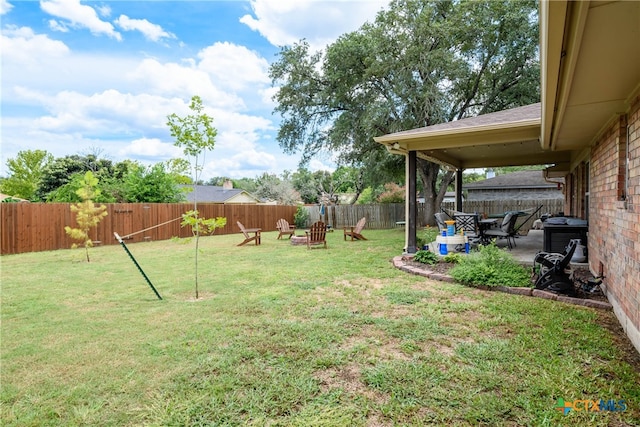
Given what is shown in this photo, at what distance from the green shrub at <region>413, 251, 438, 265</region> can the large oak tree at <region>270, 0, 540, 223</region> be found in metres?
8.00

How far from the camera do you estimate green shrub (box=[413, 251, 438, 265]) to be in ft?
21.5

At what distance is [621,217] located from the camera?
341 centimetres

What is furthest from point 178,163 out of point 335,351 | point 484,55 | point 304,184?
point 304,184

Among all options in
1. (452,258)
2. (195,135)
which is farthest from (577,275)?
(195,135)

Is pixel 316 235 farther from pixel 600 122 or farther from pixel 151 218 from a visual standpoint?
pixel 151 218

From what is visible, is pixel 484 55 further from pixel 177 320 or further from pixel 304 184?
pixel 304 184

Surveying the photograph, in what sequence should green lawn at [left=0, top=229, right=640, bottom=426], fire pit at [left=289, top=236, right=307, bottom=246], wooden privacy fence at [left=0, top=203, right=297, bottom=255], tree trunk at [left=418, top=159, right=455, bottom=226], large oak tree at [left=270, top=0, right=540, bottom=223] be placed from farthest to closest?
tree trunk at [left=418, top=159, right=455, bottom=226] → large oak tree at [left=270, top=0, right=540, bottom=223] → fire pit at [left=289, top=236, right=307, bottom=246] → wooden privacy fence at [left=0, top=203, right=297, bottom=255] → green lawn at [left=0, top=229, right=640, bottom=426]

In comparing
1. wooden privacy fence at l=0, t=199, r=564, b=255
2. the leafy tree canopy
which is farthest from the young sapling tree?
the leafy tree canopy

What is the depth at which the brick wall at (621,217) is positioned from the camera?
293cm

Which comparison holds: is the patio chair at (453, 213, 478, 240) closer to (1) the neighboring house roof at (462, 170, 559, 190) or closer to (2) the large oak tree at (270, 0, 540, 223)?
(2) the large oak tree at (270, 0, 540, 223)

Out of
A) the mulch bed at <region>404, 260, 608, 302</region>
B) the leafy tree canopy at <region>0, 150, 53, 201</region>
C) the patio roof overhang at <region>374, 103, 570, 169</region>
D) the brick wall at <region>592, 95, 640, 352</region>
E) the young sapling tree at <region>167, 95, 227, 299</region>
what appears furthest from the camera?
the leafy tree canopy at <region>0, 150, 53, 201</region>

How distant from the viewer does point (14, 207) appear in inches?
402

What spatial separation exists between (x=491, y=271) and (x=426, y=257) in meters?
1.65

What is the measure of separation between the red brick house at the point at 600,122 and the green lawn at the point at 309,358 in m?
0.75
